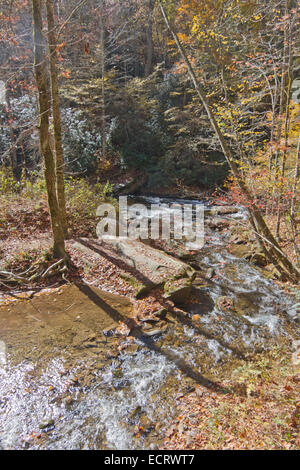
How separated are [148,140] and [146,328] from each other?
1709 cm

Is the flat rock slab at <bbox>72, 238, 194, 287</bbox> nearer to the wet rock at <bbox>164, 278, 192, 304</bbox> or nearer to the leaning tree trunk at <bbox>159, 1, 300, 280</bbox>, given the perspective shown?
the wet rock at <bbox>164, 278, 192, 304</bbox>

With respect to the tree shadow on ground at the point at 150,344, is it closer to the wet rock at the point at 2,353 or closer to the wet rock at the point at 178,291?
the wet rock at the point at 178,291

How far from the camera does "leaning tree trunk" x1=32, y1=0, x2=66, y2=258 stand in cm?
530

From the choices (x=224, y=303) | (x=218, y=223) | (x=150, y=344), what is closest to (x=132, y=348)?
(x=150, y=344)

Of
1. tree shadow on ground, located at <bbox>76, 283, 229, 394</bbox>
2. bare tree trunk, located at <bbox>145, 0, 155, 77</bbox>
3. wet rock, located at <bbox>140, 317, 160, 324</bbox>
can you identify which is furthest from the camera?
bare tree trunk, located at <bbox>145, 0, 155, 77</bbox>

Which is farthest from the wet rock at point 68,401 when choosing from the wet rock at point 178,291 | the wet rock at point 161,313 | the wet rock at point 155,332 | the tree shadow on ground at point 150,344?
the wet rock at point 178,291

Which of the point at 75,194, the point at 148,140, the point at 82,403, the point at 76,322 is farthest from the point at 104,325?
the point at 148,140

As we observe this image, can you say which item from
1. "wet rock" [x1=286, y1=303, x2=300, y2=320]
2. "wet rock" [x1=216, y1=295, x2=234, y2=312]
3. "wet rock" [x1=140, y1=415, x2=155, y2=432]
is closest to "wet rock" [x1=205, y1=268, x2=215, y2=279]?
"wet rock" [x1=216, y1=295, x2=234, y2=312]

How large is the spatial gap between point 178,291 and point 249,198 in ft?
10.1

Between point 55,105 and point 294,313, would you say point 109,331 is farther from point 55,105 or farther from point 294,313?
point 55,105

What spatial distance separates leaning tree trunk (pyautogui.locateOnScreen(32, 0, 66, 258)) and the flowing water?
1.64 m

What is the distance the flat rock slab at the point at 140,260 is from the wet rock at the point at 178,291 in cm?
24

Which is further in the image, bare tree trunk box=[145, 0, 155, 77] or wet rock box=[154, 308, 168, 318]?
bare tree trunk box=[145, 0, 155, 77]

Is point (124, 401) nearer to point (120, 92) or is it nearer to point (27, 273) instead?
point (27, 273)
